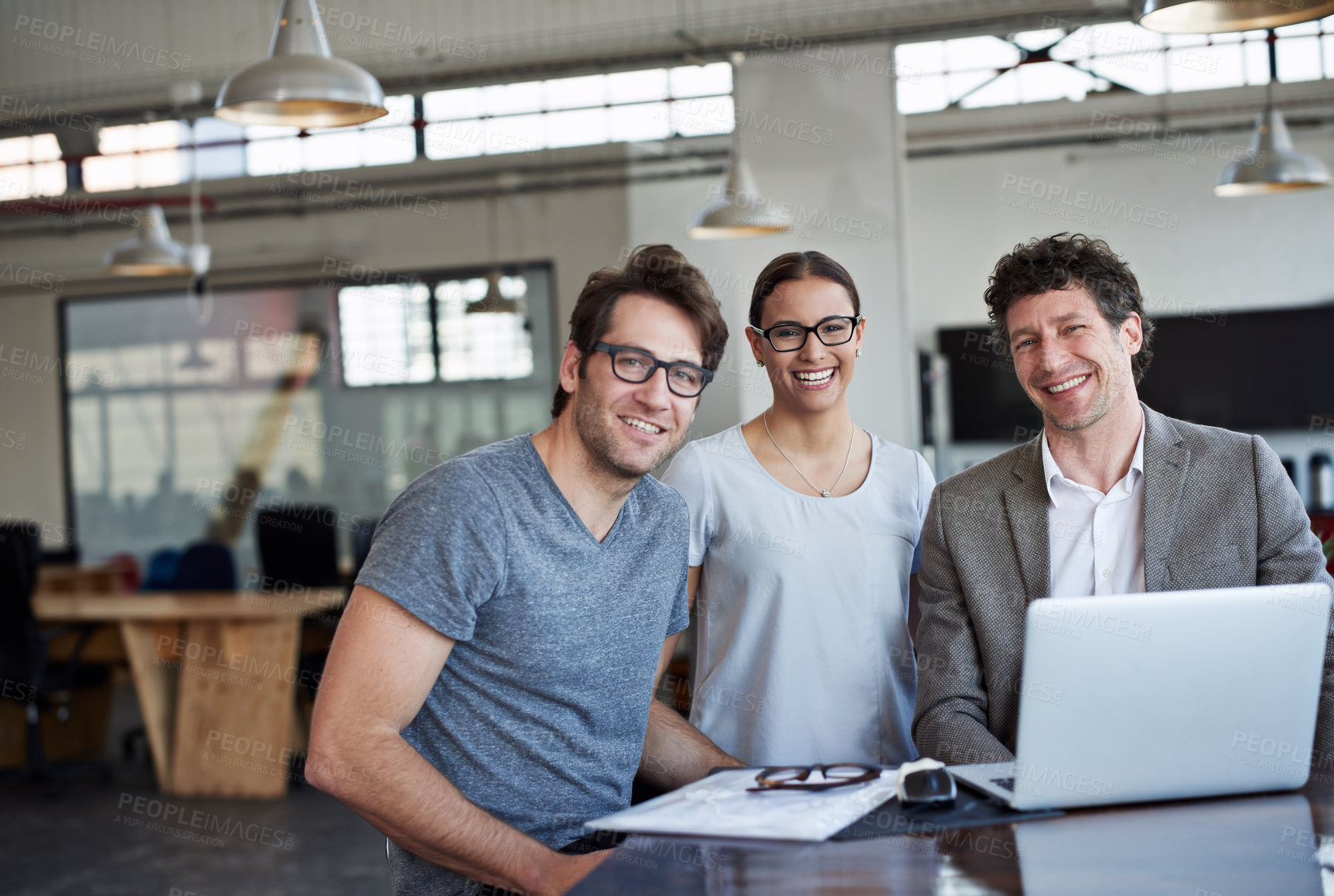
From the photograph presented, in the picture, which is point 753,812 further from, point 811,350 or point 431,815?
point 811,350

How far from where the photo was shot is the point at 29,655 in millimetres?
5422

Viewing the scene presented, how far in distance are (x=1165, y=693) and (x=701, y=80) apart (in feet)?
28.4

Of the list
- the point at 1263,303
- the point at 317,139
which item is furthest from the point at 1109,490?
the point at 317,139

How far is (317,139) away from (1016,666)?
9686mm

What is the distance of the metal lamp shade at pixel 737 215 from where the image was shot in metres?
5.63

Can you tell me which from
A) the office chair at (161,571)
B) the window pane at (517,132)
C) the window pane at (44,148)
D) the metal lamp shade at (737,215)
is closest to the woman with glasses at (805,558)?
the metal lamp shade at (737,215)

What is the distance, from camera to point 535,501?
170 cm

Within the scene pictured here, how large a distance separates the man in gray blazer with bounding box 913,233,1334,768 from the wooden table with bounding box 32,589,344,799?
13.4 feet

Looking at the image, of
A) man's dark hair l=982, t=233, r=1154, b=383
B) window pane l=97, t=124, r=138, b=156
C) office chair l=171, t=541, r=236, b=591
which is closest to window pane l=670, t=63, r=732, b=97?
window pane l=97, t=124, r=138, b=156

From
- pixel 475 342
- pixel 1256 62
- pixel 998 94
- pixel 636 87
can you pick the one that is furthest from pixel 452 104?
pixel 1256 62

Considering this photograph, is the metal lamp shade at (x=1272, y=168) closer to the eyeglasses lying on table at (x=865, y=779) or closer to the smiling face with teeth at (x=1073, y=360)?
the smiling face with teeth at (x=1073, y=360)

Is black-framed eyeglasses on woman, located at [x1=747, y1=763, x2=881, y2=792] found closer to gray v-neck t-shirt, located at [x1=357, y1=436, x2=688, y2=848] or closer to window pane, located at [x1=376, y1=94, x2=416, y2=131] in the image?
gray v-neck t-shirt, located at [x1=357, y1=436, x2=688, y2=848]

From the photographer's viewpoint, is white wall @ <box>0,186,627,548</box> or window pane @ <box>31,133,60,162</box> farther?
window pane @ <box>31,133,60,162</box>

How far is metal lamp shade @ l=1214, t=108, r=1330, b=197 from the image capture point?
18.7 ft
